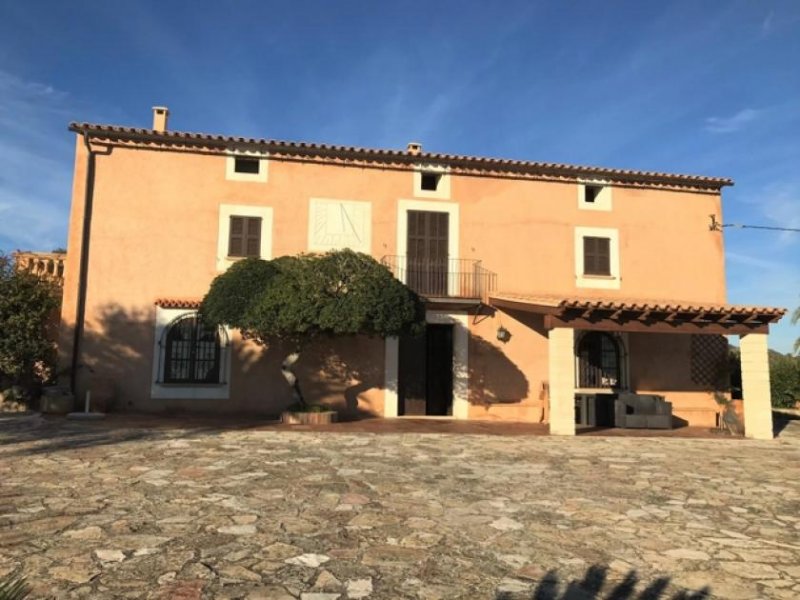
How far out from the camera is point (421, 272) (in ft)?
45.6

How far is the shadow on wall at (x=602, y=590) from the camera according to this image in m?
3.42

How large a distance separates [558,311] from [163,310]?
8451mm

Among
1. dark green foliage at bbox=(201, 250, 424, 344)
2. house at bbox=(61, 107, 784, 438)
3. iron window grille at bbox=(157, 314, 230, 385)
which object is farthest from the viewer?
iron window grille at bbox=(157, 314, 230, 385)

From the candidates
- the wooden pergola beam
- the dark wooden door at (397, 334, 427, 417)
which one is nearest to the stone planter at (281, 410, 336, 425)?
the dark wooden door at (397, 334, 427, 417)

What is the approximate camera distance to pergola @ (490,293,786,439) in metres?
11.0

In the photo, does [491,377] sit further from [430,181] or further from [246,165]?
[246,165]

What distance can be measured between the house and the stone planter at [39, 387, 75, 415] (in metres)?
0.60

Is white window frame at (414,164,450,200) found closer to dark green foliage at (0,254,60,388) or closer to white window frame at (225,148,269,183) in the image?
white window frame at (225,148,269,183)

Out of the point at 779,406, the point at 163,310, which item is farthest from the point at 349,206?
the point at 779,406

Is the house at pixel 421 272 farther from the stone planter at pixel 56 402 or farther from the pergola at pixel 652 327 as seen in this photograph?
the stone planter at pixel 56 402

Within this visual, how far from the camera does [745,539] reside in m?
4.66

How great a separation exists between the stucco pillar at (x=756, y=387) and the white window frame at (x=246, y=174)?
11.1 metres

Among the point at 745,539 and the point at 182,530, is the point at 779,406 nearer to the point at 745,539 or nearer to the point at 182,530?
the point at 745,539

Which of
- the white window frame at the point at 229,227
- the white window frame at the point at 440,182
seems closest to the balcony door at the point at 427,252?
the white window frame at the point at 440,182
